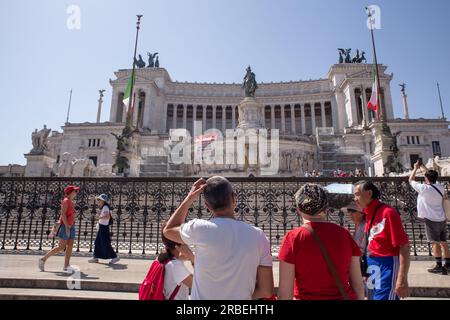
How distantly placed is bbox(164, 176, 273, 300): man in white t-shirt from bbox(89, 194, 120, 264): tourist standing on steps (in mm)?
4998

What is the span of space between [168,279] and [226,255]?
31.1 inches

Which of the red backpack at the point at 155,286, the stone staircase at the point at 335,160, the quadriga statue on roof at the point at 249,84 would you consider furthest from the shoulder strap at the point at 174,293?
the quadriga statue on roof at the point at 249,84

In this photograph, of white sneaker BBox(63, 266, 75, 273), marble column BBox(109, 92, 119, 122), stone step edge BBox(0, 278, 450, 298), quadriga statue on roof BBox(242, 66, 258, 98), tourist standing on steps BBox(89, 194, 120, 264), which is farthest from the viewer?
marble column BBox(109, 92, 119, 122)

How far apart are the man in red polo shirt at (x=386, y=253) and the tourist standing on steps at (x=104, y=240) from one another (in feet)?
17.8

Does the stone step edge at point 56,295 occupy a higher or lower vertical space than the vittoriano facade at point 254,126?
lower

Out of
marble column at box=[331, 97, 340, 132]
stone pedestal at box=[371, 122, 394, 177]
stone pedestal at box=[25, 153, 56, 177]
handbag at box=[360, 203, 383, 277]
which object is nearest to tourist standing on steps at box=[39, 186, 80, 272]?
handbag at box=[360, 203, 383, 277]

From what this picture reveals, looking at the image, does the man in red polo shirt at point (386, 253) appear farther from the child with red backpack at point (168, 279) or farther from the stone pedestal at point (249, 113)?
the stone pedestal at point (249, 113)

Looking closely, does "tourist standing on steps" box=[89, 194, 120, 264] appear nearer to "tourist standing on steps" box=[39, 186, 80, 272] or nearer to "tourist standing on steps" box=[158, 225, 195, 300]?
"tourist standing on steps" box=[39, 186, 80, 272]

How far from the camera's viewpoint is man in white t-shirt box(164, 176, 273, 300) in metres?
2.00

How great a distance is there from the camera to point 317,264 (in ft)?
6.63

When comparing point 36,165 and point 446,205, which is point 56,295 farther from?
point 36,165

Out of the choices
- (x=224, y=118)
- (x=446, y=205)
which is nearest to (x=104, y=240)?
(x=446, y=205)

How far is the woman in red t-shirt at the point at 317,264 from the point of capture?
202cm
